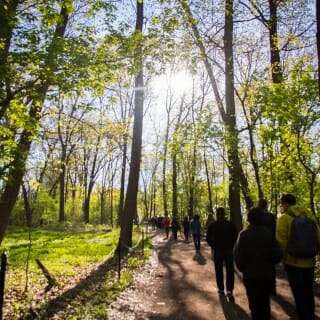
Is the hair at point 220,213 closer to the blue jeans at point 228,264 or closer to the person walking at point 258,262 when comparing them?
the blue jeans at point 228,264

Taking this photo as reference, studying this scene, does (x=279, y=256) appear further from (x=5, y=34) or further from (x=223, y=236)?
(x=5, y=34)

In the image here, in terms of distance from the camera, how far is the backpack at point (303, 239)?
17.5 feet

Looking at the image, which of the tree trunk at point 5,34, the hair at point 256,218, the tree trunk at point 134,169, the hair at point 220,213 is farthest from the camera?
the tree trunk at point 134,169

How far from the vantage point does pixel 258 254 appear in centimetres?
514

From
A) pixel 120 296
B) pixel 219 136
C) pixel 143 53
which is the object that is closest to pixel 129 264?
pixel 120 296

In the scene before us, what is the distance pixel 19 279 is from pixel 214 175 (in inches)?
1594

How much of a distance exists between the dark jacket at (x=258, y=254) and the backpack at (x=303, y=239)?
390 mm

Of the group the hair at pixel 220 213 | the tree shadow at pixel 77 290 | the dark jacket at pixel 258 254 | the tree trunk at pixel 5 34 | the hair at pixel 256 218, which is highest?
the tree trunk at pixel 5 34

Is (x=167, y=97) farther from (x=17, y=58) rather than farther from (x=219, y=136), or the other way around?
(x=17, y=58)

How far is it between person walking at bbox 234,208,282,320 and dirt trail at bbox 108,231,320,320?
1.63 m

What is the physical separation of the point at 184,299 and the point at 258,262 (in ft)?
12.2

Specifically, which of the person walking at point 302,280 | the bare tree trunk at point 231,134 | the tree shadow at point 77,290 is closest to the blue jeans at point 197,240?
the bare tree trunk at point 231,134

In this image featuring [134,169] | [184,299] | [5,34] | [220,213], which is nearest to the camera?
[5,34]

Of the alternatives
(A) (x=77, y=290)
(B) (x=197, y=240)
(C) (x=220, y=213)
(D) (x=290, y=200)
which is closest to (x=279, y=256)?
(D) (x=290, y=200)
